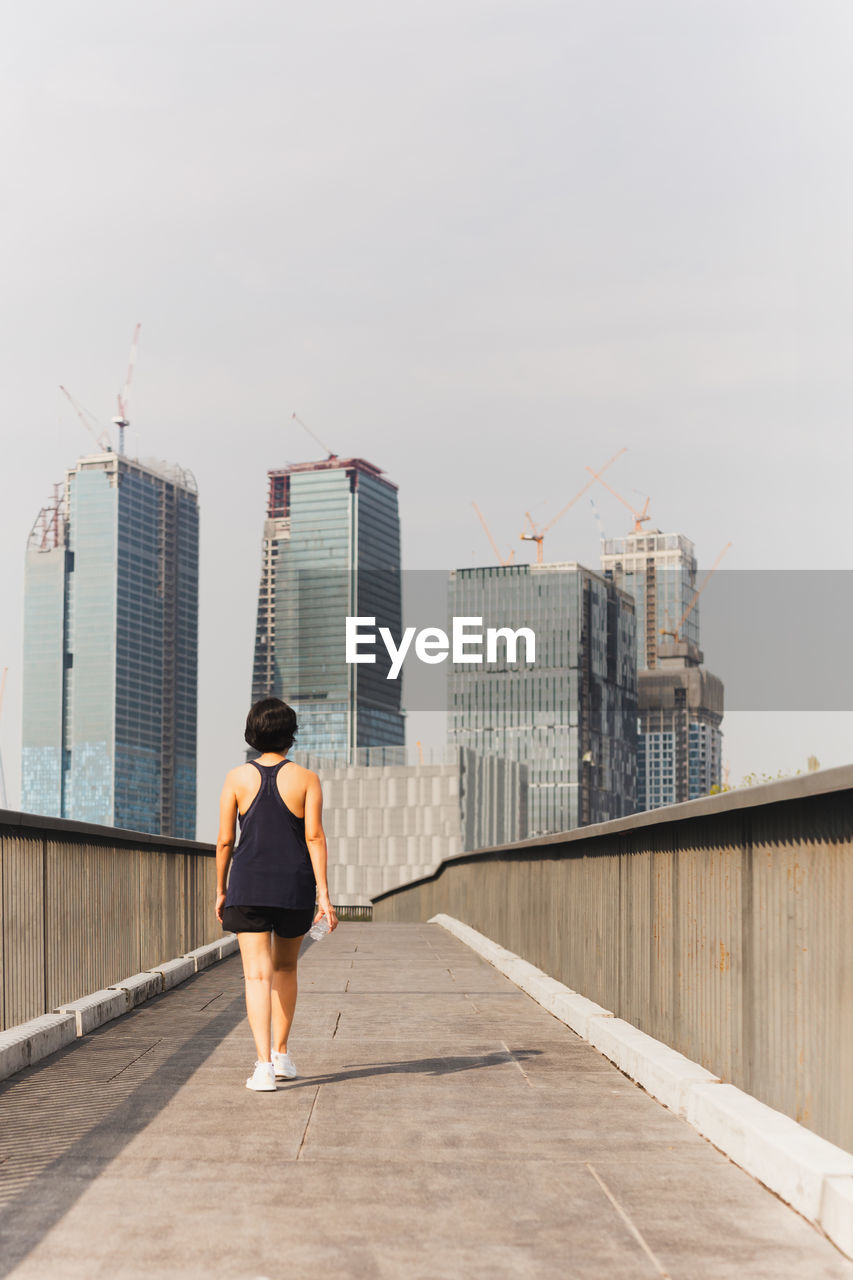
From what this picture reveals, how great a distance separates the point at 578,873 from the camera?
10734 millimetres

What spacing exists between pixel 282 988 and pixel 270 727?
1296 mm

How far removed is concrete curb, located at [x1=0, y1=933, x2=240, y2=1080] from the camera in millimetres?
7441

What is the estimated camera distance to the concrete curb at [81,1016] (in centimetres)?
744

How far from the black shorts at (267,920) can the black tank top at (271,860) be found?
4 centimetres

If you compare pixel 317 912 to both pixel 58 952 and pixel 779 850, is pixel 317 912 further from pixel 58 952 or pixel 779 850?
pixel 779 850

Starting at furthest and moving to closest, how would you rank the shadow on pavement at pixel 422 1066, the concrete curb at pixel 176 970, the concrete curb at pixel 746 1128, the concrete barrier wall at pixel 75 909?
the concrete curb at pixel 176 970, the concrete barrier wall at pixel 75 909, the shadow on pavement at pixel 422 1066, the concrete curb at pixel 746 1128

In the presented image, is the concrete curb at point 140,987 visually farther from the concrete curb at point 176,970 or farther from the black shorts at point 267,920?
the black shorts at point 267,920

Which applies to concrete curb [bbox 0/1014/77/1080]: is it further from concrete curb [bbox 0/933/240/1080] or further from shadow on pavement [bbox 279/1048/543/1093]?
shadow on pavement [bbox 279/1048/543/1093]

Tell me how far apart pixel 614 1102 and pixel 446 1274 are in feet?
9.61

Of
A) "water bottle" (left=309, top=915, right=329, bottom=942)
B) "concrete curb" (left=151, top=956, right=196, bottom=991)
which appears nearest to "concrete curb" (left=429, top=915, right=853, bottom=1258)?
"water bottle" (left=309, top=915, right=329, bottom=942)

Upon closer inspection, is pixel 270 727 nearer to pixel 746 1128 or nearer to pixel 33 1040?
pixel 33 1040

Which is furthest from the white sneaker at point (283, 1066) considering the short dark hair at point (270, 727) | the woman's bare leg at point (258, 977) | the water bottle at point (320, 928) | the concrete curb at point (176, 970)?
the concrete curb at point (176, 970)

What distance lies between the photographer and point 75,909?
9.47 meters

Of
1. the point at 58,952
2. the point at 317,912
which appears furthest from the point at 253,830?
the point at 58,952
